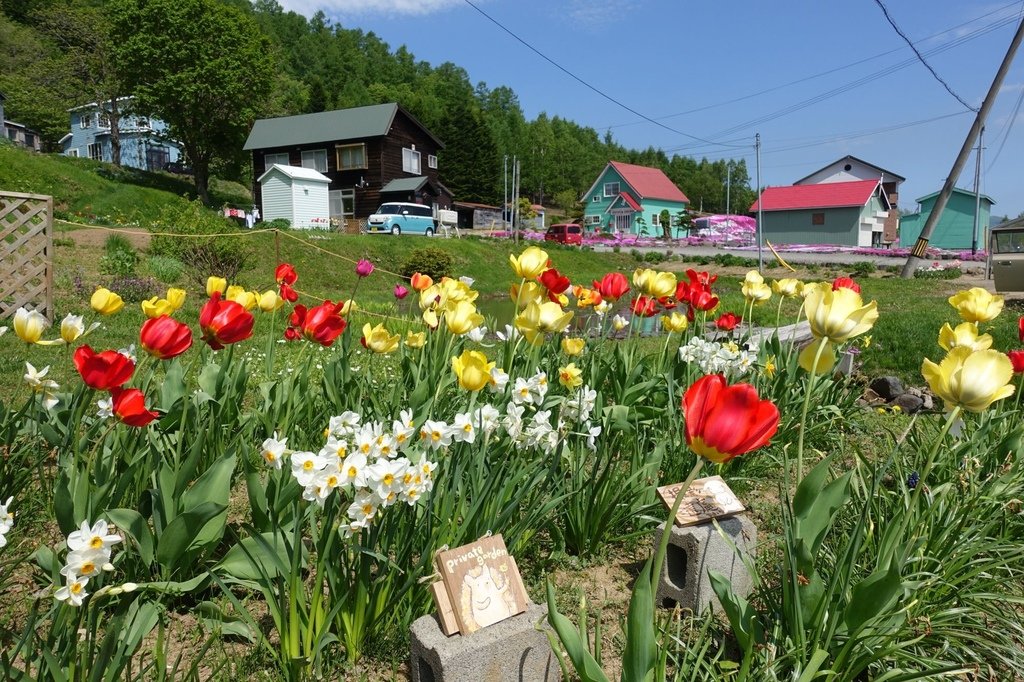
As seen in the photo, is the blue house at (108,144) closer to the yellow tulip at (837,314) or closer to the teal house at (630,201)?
the teal house at (630,201)

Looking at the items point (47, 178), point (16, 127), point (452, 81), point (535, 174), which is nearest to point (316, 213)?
point (47, 178)

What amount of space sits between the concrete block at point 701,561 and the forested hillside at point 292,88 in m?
36.9

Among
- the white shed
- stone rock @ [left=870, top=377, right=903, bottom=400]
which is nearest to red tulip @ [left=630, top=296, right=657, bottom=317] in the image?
stone rock @ [left=870, top=377, right=903, bottom=400]

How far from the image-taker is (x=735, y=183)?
325 feet

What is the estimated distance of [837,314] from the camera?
1.67m

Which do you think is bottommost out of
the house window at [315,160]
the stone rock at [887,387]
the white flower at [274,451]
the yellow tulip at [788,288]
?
the stone rock at [887,387]

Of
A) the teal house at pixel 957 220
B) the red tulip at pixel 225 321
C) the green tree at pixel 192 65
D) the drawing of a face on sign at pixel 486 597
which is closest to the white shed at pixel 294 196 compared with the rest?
the green tree at pixel 192 65

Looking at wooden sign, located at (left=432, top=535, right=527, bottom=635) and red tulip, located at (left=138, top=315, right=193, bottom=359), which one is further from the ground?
red tulip, located at (left=138, top=315, right=193, bottom=359)

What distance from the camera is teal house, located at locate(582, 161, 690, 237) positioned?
55094 mm

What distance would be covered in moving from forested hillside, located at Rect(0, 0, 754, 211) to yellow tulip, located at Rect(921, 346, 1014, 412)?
3748 cm

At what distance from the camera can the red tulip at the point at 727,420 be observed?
1196 mm

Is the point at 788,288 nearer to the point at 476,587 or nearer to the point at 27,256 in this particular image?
the point at 476,587

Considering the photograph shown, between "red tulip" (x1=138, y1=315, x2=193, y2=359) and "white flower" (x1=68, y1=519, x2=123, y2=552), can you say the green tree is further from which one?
"white flower" (x1=68, y1=519, x2=123, y2=552)

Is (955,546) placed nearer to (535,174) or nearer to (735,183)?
(535,174)
